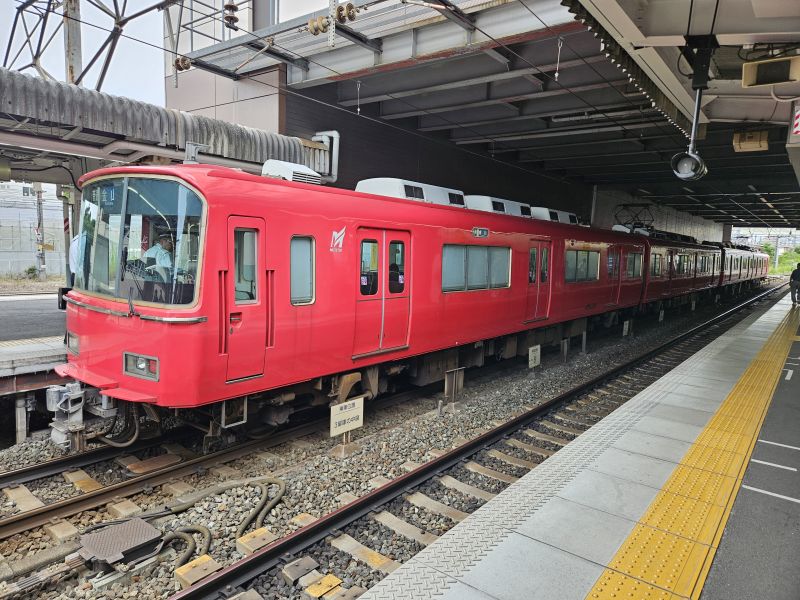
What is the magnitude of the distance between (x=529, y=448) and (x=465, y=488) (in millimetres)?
1445

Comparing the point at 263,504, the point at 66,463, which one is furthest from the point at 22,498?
the point at 263,504

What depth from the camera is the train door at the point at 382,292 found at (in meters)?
6.65

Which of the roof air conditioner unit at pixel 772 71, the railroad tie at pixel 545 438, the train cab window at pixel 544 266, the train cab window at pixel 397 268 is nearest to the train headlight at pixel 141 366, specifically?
the train cab window at pixel 397 268

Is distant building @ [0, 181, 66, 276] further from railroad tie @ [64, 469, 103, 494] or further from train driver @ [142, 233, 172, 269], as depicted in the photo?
train driver @ [142, 233, 172, 269]

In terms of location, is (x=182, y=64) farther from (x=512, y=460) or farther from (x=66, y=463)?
(x=512, y=460)

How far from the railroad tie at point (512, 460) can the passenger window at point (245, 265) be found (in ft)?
10.9

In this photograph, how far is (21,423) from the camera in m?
6.91

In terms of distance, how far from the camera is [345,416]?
6141 millimetres

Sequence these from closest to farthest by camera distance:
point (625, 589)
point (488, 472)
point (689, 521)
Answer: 1. point (625, 589)
2. point (689, 521)
3. point (488, 472)

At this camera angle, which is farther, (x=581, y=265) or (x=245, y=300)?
(x=581, y=265)

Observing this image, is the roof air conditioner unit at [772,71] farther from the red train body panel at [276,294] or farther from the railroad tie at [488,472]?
the railroad tie at [488,472]

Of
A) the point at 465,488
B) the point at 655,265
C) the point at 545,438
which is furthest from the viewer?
the point at 655,265

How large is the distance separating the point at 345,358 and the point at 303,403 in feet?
2.73

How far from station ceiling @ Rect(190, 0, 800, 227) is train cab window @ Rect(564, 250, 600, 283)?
3260 millimetres
